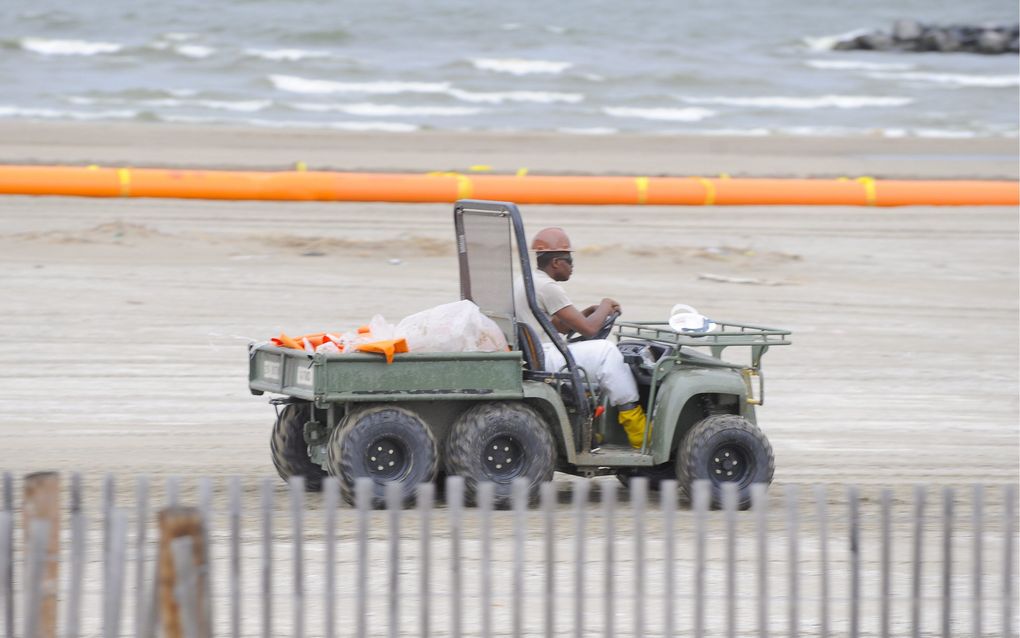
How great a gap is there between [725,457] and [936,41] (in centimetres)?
4934

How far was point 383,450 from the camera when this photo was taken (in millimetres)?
7109

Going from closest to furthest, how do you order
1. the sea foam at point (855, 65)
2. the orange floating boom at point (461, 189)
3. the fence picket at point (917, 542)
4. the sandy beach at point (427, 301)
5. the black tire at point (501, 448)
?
the fence picket at point (917, 542) → the black tire at point (501, 448) → the sandy beach at point (427, 301) → the orange floating boom at point (461, 189) → the sea foam at point (855, 65)

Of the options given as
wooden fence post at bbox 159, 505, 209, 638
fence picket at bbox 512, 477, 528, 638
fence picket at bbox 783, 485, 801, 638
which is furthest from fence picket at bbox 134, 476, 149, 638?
fence picket at bbox 783, 485, 801, 638

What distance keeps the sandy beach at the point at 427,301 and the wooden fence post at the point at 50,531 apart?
10.2ft

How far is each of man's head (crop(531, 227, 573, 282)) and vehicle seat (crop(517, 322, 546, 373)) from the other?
331mm

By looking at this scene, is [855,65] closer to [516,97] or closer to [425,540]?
[516,97]

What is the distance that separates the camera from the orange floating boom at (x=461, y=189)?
1836 cm

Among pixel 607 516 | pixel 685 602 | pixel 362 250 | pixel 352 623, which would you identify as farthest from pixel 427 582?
pixel 362 250

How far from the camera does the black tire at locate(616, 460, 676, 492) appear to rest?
25.6ft

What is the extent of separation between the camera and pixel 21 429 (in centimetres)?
936

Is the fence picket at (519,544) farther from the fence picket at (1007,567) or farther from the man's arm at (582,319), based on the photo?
the man's arm at (582,319)

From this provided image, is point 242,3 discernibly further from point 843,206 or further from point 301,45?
point 843,206

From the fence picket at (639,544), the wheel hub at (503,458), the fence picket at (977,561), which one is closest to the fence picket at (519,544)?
the fence picket at (639,544)

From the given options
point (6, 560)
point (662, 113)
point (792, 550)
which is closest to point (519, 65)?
point (662, 113)
